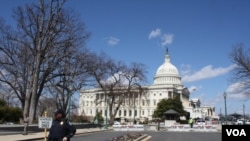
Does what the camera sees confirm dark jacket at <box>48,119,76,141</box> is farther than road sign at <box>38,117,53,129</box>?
No

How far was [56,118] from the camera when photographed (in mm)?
8891

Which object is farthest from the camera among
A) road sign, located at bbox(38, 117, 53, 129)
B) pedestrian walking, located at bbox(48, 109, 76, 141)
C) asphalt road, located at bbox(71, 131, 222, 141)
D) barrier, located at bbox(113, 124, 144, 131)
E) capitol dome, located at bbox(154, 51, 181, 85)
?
capitol dome, located at bbox(154, 51, 181, 85)

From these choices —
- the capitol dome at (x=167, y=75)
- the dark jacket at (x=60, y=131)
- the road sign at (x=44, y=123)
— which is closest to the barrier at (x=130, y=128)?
the road sign at (x=44, y=123)

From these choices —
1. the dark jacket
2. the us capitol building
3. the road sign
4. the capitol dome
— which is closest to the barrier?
the road sign

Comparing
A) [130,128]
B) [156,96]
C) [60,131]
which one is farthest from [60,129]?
[156,96]

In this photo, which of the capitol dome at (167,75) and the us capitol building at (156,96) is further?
the capitol dome at (167,75)

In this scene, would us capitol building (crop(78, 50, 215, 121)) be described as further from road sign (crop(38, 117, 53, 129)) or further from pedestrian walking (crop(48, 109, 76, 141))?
pedestrian walking (crop(48, 109, 76, 141))

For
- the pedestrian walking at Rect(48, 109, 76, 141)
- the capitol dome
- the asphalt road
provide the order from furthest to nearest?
the capitol dome, the asphalt road, the pedestrian walking at Rect(48, 109, 76, 141)

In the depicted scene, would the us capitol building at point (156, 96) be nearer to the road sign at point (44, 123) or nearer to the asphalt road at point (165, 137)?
the asphalt road at point (165, 137)

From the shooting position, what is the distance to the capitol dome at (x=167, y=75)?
178625 millimetres

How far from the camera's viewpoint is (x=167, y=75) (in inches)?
7052

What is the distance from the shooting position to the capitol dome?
586ft

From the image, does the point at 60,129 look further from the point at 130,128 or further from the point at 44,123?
the point at 130,128

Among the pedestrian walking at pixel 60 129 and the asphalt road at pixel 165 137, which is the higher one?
the pedestrian walking at pixel 60 129
